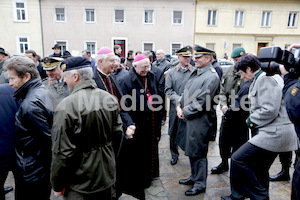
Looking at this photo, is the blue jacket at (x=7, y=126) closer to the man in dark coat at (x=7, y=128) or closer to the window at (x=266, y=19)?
the man in dark coat at (x=7, y=128)

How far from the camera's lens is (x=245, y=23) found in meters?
25.1

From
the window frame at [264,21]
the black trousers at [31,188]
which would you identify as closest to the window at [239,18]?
the window frame at [264,21]

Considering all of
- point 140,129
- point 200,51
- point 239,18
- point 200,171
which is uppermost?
point 239,18

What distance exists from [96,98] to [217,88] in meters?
1.95

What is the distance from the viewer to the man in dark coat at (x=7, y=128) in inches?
97.7

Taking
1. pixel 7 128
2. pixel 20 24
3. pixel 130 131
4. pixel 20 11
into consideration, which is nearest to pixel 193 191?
pixel 130 131

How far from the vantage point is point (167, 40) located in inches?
915

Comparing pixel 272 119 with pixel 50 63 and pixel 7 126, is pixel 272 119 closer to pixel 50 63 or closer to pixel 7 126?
pixel 7 126

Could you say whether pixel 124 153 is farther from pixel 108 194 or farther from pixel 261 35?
pixel 261 35

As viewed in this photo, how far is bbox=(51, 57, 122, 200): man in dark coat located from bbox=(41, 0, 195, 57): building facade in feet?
70.3

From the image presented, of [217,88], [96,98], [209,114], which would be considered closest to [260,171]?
[209,114]

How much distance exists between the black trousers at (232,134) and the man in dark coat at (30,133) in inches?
114

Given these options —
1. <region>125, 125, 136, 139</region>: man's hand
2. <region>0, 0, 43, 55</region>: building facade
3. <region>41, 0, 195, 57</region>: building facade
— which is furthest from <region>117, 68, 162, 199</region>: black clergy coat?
<region>0, 0, 43, 55</region>: building facade

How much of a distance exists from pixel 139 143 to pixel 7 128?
70.6 inches
